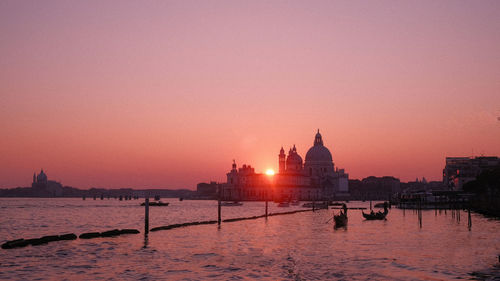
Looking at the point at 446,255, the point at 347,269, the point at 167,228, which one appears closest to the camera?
the point at 347,269

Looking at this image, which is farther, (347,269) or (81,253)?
(81,253)

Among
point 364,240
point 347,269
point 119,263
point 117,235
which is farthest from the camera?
point 117,235

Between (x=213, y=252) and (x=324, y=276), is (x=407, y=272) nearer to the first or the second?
(x=324, y=276)

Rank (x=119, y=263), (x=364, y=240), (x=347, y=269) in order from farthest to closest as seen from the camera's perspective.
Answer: (x=364, y=240) → (x=119, y=263) → (x=347, y=269)

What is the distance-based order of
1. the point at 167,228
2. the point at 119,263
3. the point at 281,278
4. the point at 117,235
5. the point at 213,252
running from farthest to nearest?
the point at 167,228 → the point at 117,235 → the point at 213,252 → the point at 119,263 → the point at 281,278

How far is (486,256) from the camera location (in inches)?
1244

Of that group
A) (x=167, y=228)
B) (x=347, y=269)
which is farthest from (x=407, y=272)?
(x=167, y=228)

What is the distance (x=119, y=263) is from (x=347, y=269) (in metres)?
12.0

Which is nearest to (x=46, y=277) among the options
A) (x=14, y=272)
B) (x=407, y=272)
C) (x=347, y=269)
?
(x=14, y=272)

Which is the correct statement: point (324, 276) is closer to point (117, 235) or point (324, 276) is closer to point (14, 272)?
point (14, 272)

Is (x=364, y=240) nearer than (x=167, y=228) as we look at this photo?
Yes

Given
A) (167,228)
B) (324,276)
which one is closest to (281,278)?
(324,276)

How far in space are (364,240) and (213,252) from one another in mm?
13357

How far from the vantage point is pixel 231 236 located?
156 feet
